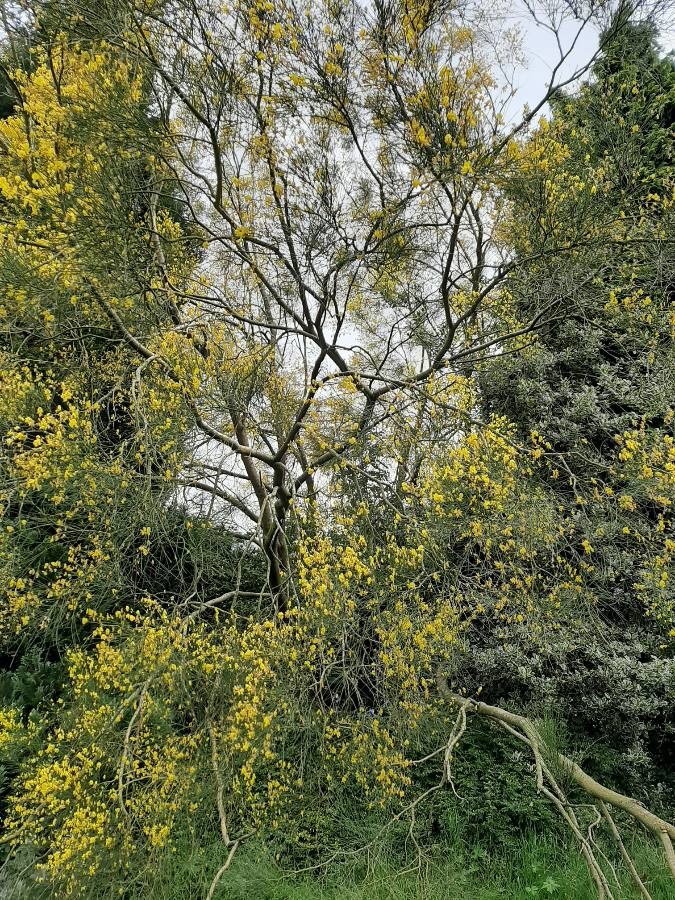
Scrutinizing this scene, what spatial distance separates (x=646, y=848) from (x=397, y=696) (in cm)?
187

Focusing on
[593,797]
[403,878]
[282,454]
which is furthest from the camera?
[282,454]

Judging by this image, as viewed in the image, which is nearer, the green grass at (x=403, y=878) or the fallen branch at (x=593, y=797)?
the fallen branch at (x=593, y=797)

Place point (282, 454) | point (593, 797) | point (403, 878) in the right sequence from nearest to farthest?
point (403, 878) < point (593, 797) < point (282, 454)

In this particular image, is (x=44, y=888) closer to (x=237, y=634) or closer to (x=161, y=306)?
(x=237, y=634)

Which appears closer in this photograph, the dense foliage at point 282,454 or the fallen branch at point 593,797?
the fallen branch at point 593,797

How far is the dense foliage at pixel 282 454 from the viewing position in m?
2.78

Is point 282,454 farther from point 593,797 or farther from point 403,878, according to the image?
point 593,797

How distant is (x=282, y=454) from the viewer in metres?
3.95

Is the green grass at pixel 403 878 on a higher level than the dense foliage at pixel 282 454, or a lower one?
lower

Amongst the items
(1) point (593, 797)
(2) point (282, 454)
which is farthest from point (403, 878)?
(2) point (282, 454)

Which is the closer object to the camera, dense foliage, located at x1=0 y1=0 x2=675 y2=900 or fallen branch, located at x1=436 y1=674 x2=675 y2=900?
fallen branch, located at x1=436 y1=674 x2=675 y2=900

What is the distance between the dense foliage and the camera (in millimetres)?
2777

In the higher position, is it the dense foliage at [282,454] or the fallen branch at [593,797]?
the dense foliage at [282,454]

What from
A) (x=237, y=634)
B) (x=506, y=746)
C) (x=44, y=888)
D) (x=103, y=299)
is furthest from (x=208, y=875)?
(x=103, y=299)
